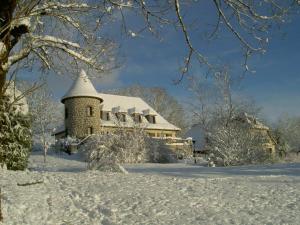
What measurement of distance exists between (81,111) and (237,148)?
21.6 meters

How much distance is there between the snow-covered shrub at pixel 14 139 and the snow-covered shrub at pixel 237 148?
11608 millimetres

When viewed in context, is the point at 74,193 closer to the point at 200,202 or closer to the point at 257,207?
the point at 200,202

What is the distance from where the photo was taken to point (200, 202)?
9023mm

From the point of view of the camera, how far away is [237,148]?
2397 cm

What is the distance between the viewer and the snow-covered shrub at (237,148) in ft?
77.4

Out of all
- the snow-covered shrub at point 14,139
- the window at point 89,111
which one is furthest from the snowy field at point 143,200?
the window at point 89,111

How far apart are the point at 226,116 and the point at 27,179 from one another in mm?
28039

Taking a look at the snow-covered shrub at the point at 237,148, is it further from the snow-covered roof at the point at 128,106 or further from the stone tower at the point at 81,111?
the snow-covered roof at the point at 128,106

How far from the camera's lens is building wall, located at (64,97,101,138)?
42.0 meters

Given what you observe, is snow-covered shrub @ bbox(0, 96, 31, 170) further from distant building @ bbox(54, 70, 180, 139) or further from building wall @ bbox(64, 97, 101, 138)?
building wall @ bbox(64, 97, 101, 138)

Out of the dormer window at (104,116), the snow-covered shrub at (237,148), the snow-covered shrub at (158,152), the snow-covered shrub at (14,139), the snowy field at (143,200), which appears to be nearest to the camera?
the snowy field at (143,200)

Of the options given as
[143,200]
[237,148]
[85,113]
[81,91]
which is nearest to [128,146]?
[237,148]

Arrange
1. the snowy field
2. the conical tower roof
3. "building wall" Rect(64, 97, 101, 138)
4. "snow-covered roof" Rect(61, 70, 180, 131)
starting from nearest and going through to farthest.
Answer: the snowy field < "building wall" Rect(64, 97, 101, 138) < the conical tower roof < "snow-covered roof" Rect(61, 70, 180, 131)

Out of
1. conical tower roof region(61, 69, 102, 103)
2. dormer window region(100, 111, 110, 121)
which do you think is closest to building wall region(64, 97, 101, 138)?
conical tower roof region(61, 69, 102, 103)
